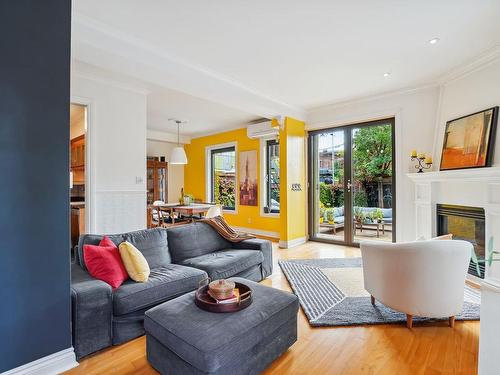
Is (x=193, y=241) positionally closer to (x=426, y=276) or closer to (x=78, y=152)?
(x=426, y=276)

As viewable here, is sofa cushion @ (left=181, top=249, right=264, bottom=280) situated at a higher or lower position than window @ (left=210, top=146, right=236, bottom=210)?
lower

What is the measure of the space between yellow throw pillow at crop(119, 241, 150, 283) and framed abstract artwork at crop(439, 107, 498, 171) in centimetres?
380

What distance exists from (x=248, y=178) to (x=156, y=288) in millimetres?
4641

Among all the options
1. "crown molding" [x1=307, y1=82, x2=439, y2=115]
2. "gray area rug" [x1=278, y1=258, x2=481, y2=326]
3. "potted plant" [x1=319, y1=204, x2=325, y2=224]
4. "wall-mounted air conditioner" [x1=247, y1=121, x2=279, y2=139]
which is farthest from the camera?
"wall-mounted air conditioner" [x1=247, y1=121, x2=279, y2=139]

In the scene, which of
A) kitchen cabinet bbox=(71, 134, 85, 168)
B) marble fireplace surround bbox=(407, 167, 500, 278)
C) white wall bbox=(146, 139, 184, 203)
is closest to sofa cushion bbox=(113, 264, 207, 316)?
marble fireplace surround bbox=(407, 167, 500, 278)

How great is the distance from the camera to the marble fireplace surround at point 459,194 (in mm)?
3016

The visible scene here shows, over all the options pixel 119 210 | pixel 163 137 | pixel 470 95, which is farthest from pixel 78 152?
pixel 470 95

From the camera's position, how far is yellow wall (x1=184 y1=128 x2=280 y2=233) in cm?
650

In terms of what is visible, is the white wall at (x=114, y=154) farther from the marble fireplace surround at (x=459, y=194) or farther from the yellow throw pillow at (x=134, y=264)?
the marble fireplace surround at (x=459, y=194)

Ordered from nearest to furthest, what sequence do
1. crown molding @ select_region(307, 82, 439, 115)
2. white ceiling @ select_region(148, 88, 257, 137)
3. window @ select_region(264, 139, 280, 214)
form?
crown molding @ select_region(307, 82, 439, 115) < white ceiling @ select_region(148, 88, 257, 137) < window @ select_region(264, 139, 280, 214)

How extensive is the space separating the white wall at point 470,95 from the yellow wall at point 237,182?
3.58m

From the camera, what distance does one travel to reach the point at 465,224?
11.8ft

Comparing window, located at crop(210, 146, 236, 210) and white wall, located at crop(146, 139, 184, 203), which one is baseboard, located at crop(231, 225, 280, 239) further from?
white wall, located at crop(146, 139, 184, 203)

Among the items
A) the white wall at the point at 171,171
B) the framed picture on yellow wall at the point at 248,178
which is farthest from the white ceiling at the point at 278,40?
the white wall at the point at 171,171
